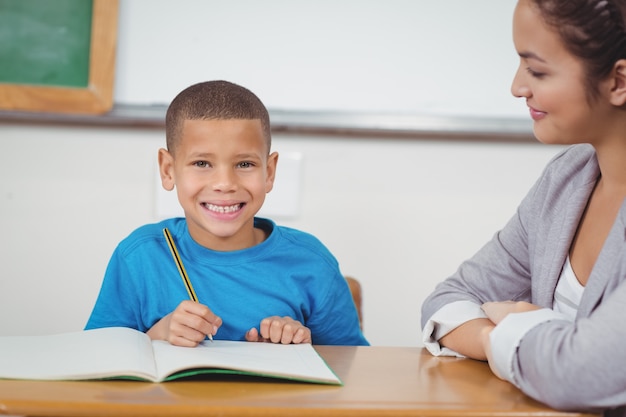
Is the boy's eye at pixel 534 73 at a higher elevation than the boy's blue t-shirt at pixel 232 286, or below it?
higher

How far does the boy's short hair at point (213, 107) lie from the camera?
4.65 feet

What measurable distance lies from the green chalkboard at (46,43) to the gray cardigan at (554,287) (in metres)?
1.00

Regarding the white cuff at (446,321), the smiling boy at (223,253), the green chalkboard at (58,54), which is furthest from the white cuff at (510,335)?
the green chalkboard at (58,54)

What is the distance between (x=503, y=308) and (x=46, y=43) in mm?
1224

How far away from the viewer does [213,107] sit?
1.42m

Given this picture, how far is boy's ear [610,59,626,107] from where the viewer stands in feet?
3.53

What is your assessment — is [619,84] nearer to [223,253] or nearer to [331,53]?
[223,253]

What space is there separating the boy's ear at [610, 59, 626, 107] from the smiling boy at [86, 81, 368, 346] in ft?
1.93

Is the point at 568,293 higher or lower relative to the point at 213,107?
lower

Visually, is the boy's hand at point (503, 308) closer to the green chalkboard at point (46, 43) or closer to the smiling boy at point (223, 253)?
the smiling boy at point (223, 253)

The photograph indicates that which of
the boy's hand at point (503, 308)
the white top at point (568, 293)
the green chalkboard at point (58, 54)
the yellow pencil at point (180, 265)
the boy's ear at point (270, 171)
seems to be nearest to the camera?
the boy's hand at point (503, 308)

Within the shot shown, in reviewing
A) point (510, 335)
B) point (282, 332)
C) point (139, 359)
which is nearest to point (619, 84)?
point (510, 335)

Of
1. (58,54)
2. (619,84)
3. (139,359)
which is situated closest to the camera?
(139,359)

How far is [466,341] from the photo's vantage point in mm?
1134
